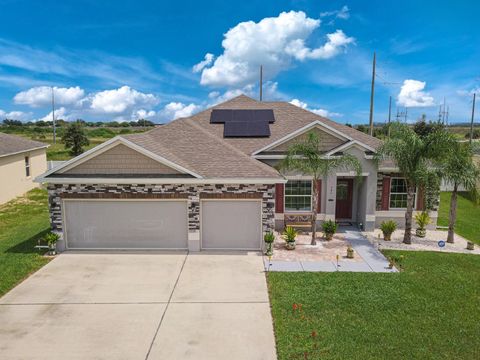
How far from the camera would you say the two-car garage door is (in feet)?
43.9

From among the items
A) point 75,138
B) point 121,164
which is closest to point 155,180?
point 121,164

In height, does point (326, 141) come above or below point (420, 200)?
above

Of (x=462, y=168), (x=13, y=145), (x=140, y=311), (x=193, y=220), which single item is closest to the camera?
(x=140, y=311)

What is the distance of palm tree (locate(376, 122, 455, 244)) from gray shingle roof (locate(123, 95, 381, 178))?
121 inches

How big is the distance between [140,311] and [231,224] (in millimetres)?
5319

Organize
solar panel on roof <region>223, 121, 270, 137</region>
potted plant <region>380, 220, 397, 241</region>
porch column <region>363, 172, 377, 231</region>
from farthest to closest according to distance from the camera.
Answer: solar panel on roof <region>223, 121, 270, 137</region>, porch column <region>363, 172, 377, 231</region>, potted plant <region>380, 220, 397, 241</region>

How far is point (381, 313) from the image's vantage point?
890 cm

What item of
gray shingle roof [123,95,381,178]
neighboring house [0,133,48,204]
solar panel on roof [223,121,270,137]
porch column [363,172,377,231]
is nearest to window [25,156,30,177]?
neighboring house [0,133,48,204]

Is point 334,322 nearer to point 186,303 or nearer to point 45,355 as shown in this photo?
point 186,303

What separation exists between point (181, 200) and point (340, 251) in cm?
646

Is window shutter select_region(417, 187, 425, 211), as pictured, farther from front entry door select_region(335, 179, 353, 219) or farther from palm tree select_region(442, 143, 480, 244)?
front entry door select_region(335, 179, 353, 219)

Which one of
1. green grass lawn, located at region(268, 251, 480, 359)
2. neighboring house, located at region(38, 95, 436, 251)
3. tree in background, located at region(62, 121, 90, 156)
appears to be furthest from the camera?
tree in background, located at region(62, 121, 90, 156)

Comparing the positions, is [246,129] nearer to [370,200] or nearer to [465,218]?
[370,200]

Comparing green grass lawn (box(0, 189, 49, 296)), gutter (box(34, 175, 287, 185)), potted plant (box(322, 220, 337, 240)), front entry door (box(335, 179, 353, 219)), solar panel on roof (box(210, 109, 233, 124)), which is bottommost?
green grass lawn (box(0, 189, 49, 296))
